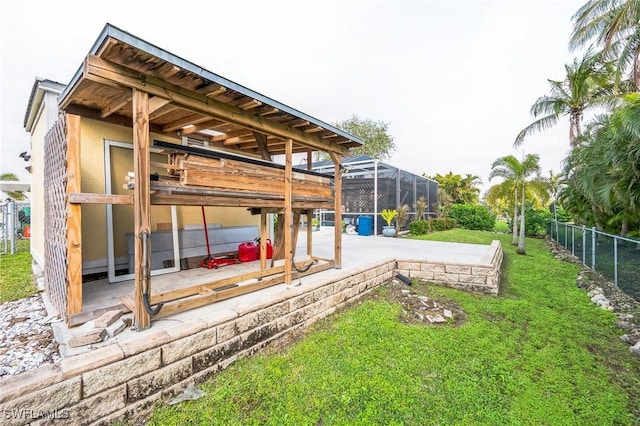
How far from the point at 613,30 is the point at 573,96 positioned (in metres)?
5.80

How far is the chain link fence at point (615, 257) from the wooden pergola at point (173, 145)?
Answer: 575cm

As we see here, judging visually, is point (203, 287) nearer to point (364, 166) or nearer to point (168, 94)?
point (168, 94)

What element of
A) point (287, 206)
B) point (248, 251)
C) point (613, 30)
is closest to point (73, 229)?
point (287, 206)

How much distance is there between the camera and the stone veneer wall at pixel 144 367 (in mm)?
1629

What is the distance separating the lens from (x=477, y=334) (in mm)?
3514

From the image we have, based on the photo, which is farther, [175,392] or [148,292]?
[148,292]

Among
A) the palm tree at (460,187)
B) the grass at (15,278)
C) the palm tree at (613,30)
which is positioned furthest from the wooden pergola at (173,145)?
the palm tree at (460,187)

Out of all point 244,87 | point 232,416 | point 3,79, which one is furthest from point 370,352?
point 3,79

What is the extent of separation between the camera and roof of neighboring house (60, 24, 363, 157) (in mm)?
2104

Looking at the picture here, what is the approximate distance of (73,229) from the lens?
8.09ft

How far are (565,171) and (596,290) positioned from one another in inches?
329

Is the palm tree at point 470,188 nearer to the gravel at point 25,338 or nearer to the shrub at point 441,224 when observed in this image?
the shrub at point 441,224

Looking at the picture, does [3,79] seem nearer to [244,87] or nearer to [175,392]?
[244,87]

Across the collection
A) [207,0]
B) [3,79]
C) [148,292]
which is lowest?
[148,292]
